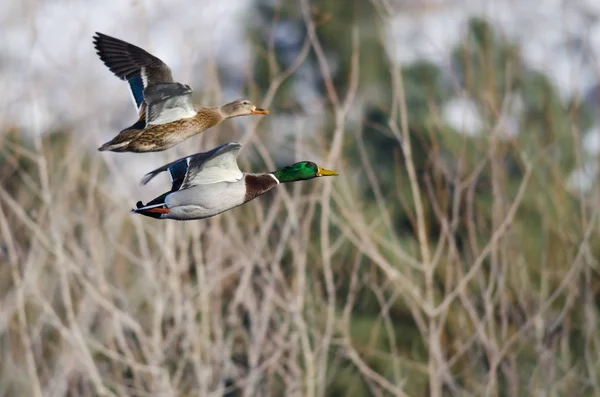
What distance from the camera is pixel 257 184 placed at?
5.58m

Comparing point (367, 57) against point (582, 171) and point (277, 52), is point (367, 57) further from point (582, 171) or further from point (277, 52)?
point (582, 171)

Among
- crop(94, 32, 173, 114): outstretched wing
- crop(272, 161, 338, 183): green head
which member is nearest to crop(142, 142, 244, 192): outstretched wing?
crop(272, 161, 338, 183): green head

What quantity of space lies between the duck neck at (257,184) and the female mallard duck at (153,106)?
658 mm

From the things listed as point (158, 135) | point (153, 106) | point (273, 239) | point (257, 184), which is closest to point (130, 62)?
point (153, 106)

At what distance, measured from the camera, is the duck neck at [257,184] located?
18.0 ft

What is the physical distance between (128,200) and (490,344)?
2649 millimetres

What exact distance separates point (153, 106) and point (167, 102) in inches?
3.1

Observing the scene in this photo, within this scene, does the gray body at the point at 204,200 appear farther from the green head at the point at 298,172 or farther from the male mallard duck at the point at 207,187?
the green head at the point at 298,172

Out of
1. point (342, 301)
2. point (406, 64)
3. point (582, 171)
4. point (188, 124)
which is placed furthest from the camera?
point (406, 64)

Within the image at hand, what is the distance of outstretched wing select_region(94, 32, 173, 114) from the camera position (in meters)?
6.31

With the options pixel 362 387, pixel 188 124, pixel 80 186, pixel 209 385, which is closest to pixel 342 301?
pixel 362 387

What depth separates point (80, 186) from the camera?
35.9ft

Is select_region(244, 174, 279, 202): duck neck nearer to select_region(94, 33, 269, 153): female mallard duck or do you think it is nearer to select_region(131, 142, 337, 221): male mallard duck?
select_region(131, 142, 337, 221): male mallard duck

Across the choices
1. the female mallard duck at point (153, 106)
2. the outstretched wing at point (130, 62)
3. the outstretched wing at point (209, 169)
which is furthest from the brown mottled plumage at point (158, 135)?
the outstretched wing at point (209, 169)
